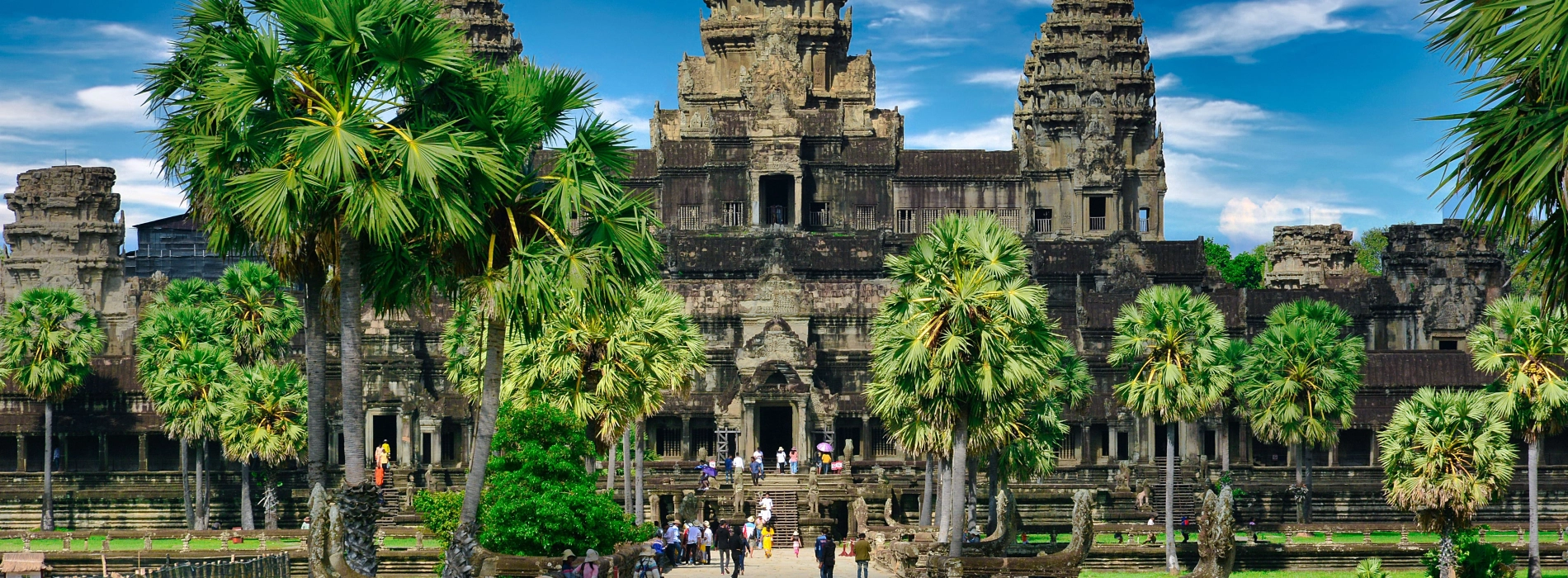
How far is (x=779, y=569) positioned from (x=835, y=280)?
108 feet

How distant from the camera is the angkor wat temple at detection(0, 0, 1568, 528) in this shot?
67.6 m

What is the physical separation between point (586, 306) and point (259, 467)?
45538 millimetres

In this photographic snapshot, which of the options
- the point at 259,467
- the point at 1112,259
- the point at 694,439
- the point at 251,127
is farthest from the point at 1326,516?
the point at 251,127

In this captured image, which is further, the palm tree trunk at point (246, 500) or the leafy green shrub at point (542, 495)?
the palm tree trunk at point (246, 500)

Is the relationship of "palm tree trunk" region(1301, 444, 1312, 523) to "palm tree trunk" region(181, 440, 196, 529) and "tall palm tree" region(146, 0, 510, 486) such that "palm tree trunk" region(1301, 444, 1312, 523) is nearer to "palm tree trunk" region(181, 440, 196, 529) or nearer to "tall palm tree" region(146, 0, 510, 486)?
"palm tree trunk" region(181, 440, 196, 529)

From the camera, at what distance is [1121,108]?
8738 centimetres

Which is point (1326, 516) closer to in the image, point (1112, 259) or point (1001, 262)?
point (1112, 259)

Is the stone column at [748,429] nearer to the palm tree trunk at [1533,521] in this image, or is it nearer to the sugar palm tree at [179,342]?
the sugar palm tree at [179,342]

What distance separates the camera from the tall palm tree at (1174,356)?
52938mm

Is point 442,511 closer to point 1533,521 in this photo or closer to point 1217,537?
point 1217,537

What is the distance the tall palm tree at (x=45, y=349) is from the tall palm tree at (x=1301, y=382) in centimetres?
4380

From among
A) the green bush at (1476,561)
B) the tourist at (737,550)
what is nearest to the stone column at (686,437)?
the tourist at (737,550)

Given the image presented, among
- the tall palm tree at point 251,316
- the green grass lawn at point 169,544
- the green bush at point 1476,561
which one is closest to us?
the green bush at point 1476,561

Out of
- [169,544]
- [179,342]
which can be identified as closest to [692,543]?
[169,544]
